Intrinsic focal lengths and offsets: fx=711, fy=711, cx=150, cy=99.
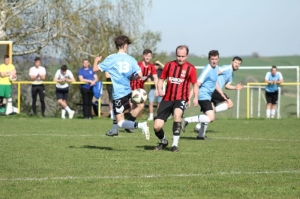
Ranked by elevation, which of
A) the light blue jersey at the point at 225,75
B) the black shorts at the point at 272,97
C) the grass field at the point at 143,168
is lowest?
the grass field at the point at 143,168

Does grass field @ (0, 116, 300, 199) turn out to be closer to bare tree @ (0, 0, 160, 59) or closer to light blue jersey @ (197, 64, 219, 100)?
light blue jersey @ (197, 64, 219, 100)

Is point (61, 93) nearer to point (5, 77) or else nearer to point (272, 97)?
point (5, 77)

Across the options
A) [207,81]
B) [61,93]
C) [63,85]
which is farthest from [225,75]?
[61,93]

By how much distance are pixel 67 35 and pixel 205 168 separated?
1908 cm

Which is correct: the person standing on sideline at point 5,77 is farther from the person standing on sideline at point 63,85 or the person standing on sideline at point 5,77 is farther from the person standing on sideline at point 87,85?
the person standing on sideline at point 87,85

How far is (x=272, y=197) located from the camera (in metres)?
6.64

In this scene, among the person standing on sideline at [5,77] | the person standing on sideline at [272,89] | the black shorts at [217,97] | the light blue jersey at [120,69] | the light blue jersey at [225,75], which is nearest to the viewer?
the light blue jersey at [120,69]

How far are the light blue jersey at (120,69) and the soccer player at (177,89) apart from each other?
646 millimetres

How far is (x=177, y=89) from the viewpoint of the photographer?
11.2 metres

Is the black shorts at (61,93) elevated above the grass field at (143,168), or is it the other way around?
the black shorts at (61,93)

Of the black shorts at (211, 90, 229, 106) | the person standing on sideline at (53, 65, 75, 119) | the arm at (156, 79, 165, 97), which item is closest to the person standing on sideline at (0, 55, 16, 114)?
the person standing on sideline at (53, 65, 75, 119)

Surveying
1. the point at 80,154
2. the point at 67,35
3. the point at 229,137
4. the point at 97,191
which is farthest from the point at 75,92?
the point at 97,191

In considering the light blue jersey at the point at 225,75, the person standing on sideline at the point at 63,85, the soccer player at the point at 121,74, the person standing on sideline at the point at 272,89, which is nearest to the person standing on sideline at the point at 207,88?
the light blue jersey at the point at 225,75

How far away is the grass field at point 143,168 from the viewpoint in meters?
6.90
